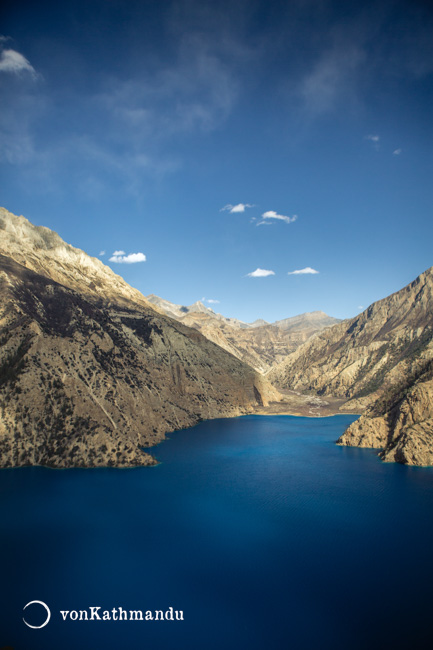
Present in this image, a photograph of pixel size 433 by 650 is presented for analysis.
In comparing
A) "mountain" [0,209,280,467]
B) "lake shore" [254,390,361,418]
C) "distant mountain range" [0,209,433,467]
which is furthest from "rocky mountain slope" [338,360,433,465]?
"lake shore" [254,390,361,418]

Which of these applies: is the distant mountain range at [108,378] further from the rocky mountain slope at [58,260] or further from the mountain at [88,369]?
the rocky mountain slope at [58,260]

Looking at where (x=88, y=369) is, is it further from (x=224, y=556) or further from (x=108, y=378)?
(x=224, y=556)

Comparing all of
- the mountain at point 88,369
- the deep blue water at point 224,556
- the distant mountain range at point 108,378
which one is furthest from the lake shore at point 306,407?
the deep blue water at point 224,556

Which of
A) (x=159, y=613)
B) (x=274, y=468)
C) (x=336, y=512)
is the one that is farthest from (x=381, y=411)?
(x=159, y=613)

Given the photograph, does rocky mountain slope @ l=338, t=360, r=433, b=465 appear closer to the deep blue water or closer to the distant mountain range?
the distant mountain range

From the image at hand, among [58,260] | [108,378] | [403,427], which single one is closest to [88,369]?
[108,378]

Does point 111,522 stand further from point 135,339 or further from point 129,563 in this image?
point 135,339

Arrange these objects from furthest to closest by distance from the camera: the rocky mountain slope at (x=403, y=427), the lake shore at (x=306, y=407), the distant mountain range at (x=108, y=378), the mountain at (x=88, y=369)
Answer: the lake shore at (x=306, y=407), the mountain at (x=88, y=369), the distant mountain range at (x=108, y=378), the rocky mountain slope at (x=403, y=427)

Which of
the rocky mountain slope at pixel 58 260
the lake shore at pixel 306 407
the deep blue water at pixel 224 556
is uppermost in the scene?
the rocky mountain slope at pixel 58 260
